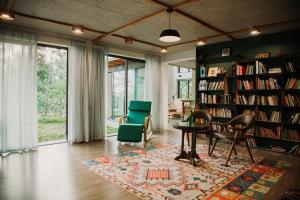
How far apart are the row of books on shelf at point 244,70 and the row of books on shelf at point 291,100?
0.87m

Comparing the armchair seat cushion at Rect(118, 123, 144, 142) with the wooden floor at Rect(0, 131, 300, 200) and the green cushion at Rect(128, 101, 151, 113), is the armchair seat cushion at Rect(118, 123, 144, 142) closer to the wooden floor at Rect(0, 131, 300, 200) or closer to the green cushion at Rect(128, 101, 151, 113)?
the wooden floor at Rect(0, 131, 300, 200)

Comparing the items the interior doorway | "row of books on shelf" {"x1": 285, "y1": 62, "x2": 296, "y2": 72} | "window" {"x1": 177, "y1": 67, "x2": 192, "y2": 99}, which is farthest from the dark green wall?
"window" {"x1": 177, "y1": 67, "x2": 192, "y2": 99}

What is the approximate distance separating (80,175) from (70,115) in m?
2.15

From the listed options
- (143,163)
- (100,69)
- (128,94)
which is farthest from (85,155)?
(128,94)

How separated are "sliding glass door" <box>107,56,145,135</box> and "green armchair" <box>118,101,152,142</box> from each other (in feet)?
3.80

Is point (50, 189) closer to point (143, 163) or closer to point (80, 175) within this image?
point (80, 175)

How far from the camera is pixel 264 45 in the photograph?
453 centimetres

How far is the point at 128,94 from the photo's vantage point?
640cm

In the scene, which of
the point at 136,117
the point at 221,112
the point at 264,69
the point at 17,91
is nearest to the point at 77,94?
the point at 17,91

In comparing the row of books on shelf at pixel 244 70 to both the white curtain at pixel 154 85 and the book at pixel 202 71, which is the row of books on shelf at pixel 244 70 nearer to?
the book at pixel 202 71

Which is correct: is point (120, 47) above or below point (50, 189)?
above

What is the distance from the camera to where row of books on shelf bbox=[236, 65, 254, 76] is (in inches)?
178

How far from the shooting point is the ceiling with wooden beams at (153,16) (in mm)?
2949

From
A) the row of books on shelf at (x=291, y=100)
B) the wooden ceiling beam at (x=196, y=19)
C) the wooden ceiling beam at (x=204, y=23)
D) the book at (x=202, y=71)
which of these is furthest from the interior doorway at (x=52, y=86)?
the row of books on shelf at (x=291, y=100)
